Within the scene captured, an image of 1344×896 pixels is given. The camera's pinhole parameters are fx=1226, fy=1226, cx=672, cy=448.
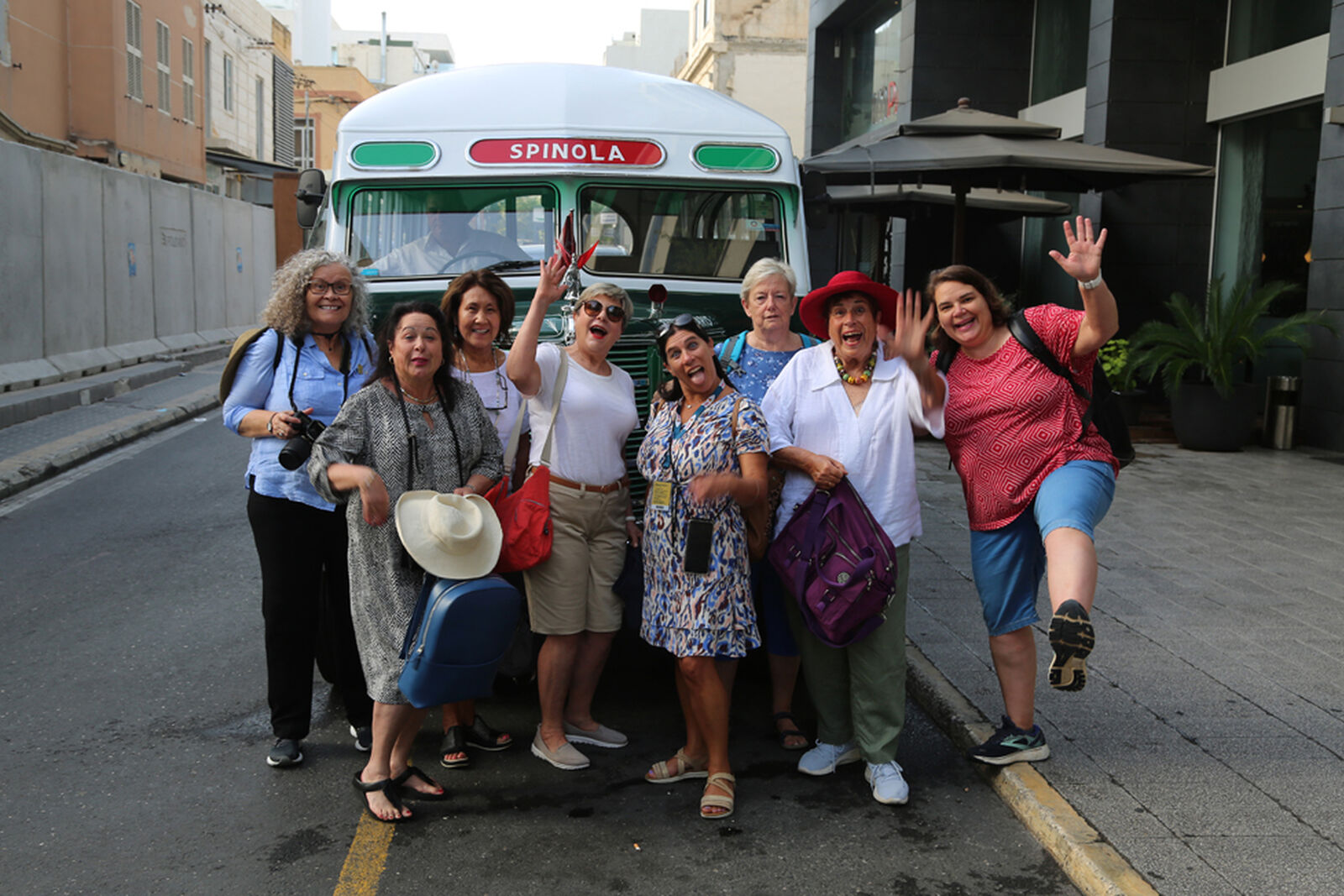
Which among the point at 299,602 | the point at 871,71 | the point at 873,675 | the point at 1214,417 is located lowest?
the point at 873,675

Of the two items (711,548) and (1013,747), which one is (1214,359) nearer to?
(1013,747)

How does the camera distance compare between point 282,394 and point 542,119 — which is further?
point 542,119

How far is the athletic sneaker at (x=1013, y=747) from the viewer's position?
477 centimetres

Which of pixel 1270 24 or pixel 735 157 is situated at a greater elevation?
pixel 1270 24

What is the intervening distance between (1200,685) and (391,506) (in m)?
3.72

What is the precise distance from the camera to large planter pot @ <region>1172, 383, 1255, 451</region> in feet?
42.5

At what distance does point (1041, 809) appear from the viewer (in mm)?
4324

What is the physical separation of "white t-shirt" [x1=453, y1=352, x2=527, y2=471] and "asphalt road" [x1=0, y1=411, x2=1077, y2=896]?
1358 mm

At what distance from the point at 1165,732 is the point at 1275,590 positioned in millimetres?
2719

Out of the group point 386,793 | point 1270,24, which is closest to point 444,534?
point 386,793

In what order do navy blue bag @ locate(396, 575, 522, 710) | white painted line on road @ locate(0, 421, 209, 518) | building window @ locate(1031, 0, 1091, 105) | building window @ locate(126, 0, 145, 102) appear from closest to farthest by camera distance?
1. navy blue bag @ locate(396, 575, 522, 710)
2. white painted line on road @ locate(0, 421, 209, 518)
3. building window @ locate(1031, 0, 1091, 105)
4. building window @ locate(126, 0, 145, 102)

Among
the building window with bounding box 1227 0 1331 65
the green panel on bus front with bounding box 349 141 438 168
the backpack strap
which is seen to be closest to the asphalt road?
the backpack strap

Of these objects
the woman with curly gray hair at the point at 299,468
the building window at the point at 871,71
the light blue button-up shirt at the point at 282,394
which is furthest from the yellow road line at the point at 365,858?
the building window at the point at 871,71

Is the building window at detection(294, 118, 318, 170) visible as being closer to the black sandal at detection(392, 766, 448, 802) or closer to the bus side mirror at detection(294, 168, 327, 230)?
the bus side mirror at detection(294, 168, 327, 230)
